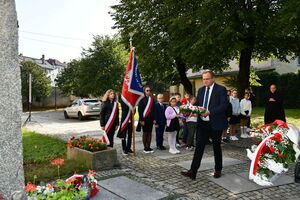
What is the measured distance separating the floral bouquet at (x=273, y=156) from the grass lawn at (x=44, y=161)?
11.7ft

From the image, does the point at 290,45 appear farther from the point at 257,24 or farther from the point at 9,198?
the point at 9,198

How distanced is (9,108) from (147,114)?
529 cm

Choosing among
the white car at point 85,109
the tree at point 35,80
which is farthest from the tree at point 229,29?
the tree at point 35,80

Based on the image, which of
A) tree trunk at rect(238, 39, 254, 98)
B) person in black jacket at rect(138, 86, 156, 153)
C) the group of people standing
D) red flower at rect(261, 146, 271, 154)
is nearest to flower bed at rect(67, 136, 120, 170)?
the group of people standing

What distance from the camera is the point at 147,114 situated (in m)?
8.09

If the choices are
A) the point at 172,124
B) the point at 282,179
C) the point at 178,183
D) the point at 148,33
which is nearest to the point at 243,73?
the point at 148,33

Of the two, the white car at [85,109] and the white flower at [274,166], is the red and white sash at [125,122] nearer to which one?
the white flower at [274,166]

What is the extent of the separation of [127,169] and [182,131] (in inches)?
146

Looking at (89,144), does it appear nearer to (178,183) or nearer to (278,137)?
(178,183)

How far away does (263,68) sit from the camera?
31734 millimetres

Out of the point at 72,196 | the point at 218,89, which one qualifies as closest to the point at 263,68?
the point at 218,89

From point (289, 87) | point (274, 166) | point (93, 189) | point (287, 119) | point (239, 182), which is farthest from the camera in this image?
point (289, 87)

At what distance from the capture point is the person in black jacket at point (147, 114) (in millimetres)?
8070

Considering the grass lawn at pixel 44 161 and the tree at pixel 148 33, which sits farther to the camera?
the tree at pixel 148 33
